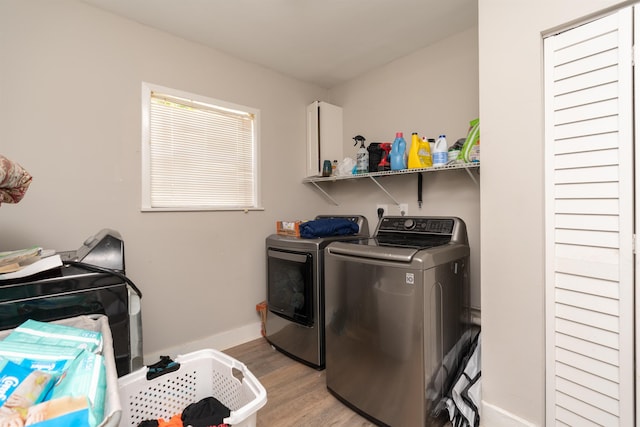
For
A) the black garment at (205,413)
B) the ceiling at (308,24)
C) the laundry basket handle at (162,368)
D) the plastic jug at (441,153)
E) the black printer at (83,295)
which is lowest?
the black garment at (205,413)

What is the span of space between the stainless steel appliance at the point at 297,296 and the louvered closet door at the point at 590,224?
4.26 ft

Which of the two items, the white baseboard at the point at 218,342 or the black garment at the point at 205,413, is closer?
the black garment at the point at 205,413

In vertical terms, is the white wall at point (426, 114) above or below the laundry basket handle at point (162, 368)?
above

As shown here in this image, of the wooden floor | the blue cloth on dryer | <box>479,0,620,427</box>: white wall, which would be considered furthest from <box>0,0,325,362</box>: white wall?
<box>479,0,620,427</box>: white wall

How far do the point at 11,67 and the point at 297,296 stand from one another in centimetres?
219

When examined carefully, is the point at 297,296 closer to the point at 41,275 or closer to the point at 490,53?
the point at 41,275

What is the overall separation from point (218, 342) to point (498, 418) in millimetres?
1943

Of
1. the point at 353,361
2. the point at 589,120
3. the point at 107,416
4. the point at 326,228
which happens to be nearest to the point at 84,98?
the point at 326,228

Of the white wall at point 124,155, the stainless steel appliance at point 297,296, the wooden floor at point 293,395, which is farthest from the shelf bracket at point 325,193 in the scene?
the wooden floor at point 293,395

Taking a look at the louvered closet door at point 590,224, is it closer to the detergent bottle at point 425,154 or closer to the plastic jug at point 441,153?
the plastic jug at point 441,153

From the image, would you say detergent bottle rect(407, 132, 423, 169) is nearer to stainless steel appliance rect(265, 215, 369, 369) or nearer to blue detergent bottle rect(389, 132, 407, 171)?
blue detergent bottle rect(389, 132, 407, 171)

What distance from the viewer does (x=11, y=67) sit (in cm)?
159

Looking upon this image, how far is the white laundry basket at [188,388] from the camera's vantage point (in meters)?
1.05

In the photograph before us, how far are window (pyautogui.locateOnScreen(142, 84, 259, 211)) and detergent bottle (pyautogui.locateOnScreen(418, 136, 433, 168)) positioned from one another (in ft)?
4.53
